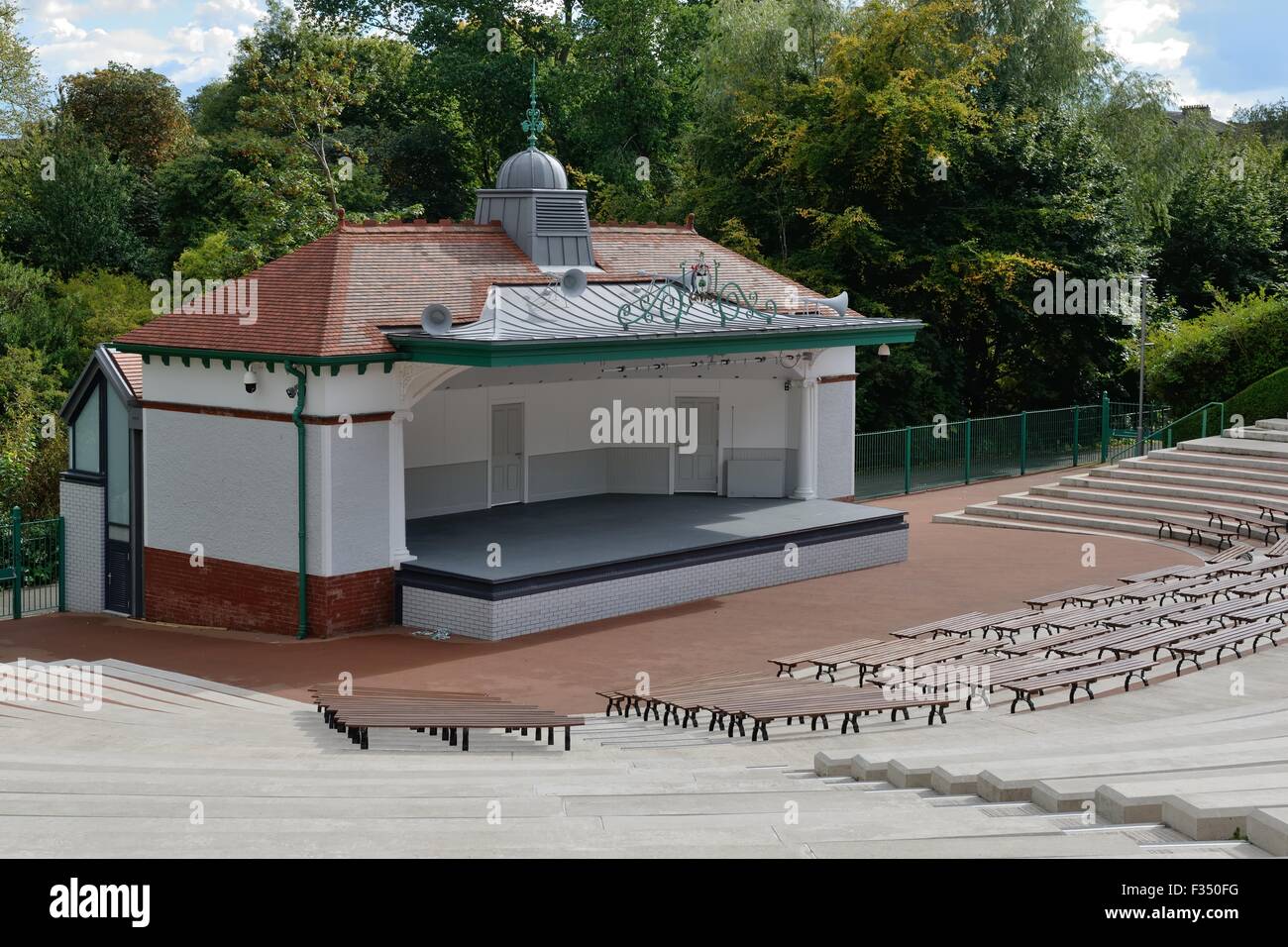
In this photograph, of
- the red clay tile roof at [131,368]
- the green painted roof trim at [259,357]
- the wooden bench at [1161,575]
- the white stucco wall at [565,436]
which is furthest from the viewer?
the white stucco wall at [565,436]

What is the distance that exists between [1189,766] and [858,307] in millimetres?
31336

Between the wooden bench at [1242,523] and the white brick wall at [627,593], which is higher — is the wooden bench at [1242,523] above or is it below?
above

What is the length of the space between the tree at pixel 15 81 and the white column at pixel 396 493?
42.2m

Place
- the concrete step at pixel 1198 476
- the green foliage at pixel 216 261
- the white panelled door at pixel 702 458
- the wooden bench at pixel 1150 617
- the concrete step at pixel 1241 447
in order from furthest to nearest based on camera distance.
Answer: the green foliage at pixel 216 261, the concrete step at pixel 1241 447, the concrete step at pixel 1198 476, the white panelled door at pixel 702 458, the wooden bench at pixel 1150 617

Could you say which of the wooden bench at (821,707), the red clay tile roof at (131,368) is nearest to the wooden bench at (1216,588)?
the wooden bench at (821,707)

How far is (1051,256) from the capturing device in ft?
135

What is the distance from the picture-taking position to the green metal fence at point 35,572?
2409 cm

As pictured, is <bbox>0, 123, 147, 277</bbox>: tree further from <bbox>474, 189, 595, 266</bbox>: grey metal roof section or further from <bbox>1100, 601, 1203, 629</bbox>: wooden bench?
<bbox>1100, 601, 1203, 629</bbox>: wooden bench

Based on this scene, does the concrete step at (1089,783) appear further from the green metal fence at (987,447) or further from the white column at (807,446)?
the green metal fence at (987,447)

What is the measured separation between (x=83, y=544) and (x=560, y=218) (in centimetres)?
939

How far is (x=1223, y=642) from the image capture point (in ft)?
57.0

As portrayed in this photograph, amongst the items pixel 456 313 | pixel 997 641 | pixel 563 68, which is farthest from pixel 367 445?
pixel 563 68

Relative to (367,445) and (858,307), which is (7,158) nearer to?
A: (858,307)

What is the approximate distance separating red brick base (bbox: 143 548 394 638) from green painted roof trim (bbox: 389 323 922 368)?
331 cm
